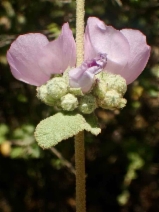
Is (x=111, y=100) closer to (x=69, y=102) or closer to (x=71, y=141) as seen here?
(x=69, y=102)

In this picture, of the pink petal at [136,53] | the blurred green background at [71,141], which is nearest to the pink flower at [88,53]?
the pink petal at [136,53]

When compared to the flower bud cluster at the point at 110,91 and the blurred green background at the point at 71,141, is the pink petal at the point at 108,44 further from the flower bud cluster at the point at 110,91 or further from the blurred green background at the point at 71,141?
the blurred green background at the point at 71,141

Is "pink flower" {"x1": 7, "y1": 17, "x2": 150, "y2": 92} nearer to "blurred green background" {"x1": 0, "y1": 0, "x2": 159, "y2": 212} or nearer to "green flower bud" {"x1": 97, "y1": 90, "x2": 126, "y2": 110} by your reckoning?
"green flower bud" {"x1": 97, "y1": 90, "x2": 126, "y2": 110}

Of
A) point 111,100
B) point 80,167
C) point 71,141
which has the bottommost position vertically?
point 71,141

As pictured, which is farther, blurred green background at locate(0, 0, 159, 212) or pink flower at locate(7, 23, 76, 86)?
blurred green background at locate(0, 0, 159, 212)

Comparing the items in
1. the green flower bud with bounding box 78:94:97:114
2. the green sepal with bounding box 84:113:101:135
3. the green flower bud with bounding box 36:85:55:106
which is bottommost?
the green sepal with bounding box 84:113:101:135

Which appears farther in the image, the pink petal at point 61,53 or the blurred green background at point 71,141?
the blurred green background at point 71,141

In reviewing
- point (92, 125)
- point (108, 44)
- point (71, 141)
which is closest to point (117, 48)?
point (108, 44)

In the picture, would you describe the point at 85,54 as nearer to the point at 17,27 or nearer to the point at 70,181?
the point at 17,27

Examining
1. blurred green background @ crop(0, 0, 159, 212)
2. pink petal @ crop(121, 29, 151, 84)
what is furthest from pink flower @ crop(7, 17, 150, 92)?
blurred green background @ crop(0, 0, 159, 212)
